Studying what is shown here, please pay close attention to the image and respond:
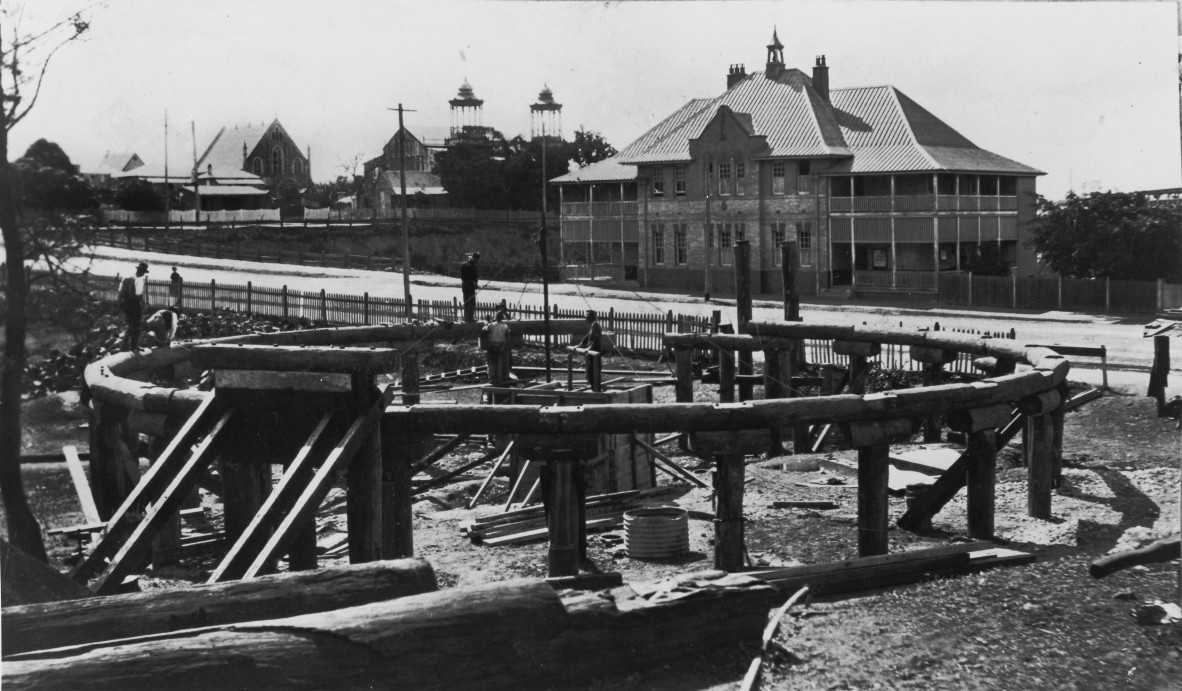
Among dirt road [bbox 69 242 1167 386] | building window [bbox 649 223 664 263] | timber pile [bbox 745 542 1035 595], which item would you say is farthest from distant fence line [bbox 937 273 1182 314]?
building window [bbox 649 223 664 263]

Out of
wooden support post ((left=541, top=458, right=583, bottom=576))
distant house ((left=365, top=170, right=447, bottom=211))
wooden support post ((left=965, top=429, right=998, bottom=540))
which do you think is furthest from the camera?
distant house ((left=365, top=170, right=447, bottom=211))

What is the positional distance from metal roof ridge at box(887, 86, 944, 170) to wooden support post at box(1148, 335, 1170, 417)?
22.2 m

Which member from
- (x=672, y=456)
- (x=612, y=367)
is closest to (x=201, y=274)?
(x=612, y=367)

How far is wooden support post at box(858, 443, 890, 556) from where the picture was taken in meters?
14.5

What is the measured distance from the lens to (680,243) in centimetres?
5025

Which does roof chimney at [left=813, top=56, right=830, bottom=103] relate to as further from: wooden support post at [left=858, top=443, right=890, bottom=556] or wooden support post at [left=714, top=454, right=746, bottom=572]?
wooden support post at [left=714, top=454, right=746, bottom=572]

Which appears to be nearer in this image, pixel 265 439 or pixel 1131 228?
pixel 265 439

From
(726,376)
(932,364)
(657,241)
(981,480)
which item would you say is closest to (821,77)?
(657,241)

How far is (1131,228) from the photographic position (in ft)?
90.5

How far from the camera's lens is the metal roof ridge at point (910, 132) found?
1736 inches

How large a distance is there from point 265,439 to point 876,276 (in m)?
33.9

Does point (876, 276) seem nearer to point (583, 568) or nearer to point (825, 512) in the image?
point (825, 512)

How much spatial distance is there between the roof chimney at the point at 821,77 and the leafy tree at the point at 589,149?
10486 mm

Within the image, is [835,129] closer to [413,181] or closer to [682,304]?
[682,304]
